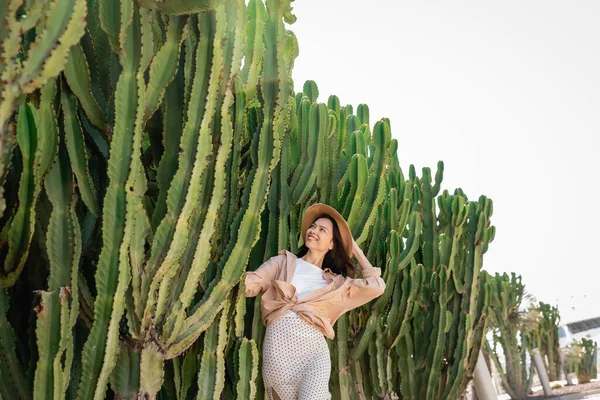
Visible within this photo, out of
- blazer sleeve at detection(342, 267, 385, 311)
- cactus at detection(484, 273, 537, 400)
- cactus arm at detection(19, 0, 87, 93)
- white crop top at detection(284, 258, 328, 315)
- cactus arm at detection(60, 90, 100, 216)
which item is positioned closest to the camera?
cactus arm at detection(19, 0, 87, 93)

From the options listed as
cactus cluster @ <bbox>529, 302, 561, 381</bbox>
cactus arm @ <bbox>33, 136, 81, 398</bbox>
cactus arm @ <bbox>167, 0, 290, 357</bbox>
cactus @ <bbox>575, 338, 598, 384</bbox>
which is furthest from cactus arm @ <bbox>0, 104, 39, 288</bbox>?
cactus @ <bbox>575, 338, 598, 384</bbox>

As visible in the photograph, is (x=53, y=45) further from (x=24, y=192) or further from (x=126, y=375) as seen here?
(x=126, y=375)

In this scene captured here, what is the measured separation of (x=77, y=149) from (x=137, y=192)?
0.29m

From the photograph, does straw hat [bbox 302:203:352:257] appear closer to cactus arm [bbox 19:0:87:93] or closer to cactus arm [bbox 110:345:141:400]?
cactus arm [bbox 110:345:141:400]

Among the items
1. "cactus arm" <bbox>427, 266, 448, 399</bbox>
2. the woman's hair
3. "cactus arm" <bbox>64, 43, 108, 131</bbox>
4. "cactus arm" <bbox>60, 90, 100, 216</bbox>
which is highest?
"cactus arm" <bbox>64, 43, 108, 131</bbox>

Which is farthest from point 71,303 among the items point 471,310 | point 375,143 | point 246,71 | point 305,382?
point 471,310

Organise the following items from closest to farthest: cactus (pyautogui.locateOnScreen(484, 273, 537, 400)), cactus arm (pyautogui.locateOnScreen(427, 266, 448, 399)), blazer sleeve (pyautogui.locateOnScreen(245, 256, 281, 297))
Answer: blazer sleeve (pyautogui.locateOnScreen(245, 256, 281, 297)), cactus arm (pyautogui.locateOnScreen(427, 266, 448, 399)), cactus (pyautogui.locateOnScreen(484, 273, 537, 400))

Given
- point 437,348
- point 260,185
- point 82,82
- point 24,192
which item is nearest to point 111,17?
point 82,82

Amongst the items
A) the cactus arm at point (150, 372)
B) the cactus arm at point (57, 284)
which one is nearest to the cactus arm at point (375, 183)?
the cactus arm at point (150, 372)

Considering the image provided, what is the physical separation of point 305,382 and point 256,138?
126 centimetres

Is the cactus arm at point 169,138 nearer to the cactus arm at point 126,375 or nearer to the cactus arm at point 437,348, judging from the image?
the cactus arm at point 126,375

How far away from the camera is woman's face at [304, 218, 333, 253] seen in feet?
11.4

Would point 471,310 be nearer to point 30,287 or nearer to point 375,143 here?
point 375,143

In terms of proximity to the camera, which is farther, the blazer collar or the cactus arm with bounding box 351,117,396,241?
the cactus arm with bounding box 351,117,396,241
